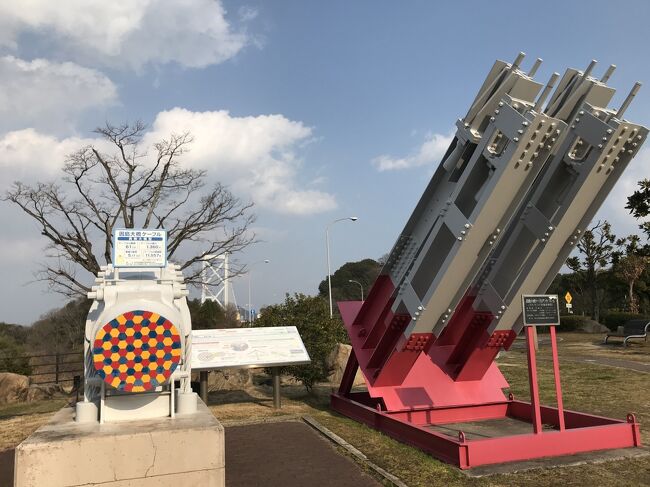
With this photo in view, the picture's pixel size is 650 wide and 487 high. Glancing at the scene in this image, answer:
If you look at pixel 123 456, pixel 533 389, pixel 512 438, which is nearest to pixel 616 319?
pixel 533 389

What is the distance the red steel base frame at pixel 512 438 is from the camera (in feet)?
22.7

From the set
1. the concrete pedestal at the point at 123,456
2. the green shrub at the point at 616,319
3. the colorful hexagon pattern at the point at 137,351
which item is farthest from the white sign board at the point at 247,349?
the green shrub at the point at 616,319

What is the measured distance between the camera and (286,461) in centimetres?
764

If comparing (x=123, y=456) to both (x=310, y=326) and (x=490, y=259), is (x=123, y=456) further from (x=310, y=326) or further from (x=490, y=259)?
(x=310, y=326)

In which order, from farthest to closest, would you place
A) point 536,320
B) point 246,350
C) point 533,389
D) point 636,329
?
point 636,329 < point 246,350 < point 536,320 < point 533,389

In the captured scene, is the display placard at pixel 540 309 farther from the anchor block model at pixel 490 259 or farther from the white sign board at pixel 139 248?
the white sign board at pixel 139 248

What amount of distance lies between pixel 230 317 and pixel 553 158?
3825 cm

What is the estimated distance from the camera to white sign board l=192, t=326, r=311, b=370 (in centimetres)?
1117

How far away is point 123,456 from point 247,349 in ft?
23.7

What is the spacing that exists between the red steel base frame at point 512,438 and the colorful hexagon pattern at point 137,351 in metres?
4.20

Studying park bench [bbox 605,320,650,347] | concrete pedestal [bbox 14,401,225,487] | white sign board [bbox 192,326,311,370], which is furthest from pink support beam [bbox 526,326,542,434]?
park bench [bbox 605,320,650,347]

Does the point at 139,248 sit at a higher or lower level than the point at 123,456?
higher

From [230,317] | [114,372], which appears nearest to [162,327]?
[114,372]

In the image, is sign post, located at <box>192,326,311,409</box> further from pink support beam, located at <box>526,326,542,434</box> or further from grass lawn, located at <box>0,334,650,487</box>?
pink support beam, located at <box>526,326,542,434</box>
